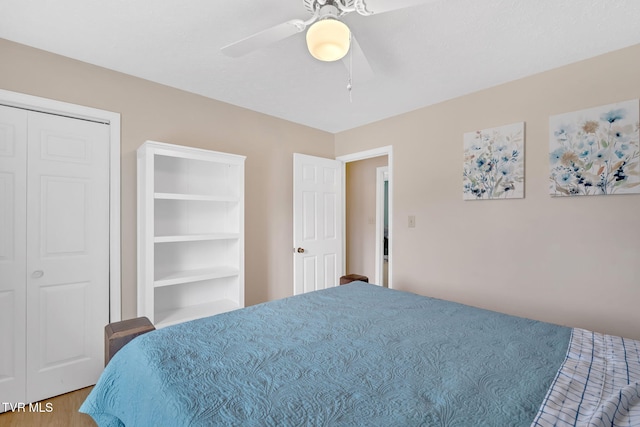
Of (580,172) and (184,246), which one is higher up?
(580,172)

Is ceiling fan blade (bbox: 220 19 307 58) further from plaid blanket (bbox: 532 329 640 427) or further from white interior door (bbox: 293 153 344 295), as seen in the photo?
white interior door (bbox: 293 153 344 295)

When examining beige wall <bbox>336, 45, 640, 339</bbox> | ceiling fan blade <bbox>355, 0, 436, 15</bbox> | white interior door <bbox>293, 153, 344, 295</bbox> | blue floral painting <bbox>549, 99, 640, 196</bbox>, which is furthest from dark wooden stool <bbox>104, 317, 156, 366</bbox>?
blue floral painting <bbox>549, 99, 640, 196</bbox>

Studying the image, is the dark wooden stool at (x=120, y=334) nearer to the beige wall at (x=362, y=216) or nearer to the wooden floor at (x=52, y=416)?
the wooden floor at (x=52, y=416)

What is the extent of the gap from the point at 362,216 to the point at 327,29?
3.68 metres

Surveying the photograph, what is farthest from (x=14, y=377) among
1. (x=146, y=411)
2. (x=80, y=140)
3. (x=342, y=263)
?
(x=342, y=263)

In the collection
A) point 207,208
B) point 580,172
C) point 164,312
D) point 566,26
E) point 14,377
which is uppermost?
point 566,26

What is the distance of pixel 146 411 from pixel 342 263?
2924 millimetres

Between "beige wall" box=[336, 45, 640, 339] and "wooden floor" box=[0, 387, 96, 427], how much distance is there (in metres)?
2.70

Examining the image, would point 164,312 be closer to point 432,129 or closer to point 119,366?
point 119,366

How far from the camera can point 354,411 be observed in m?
0.82

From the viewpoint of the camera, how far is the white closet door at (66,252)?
196cm

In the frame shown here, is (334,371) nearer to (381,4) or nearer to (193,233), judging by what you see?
(381,4)

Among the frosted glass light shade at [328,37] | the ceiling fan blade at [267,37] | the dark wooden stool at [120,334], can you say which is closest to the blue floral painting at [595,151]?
the frosted glass light shade at [328,37]

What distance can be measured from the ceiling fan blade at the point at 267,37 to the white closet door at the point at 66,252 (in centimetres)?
139
